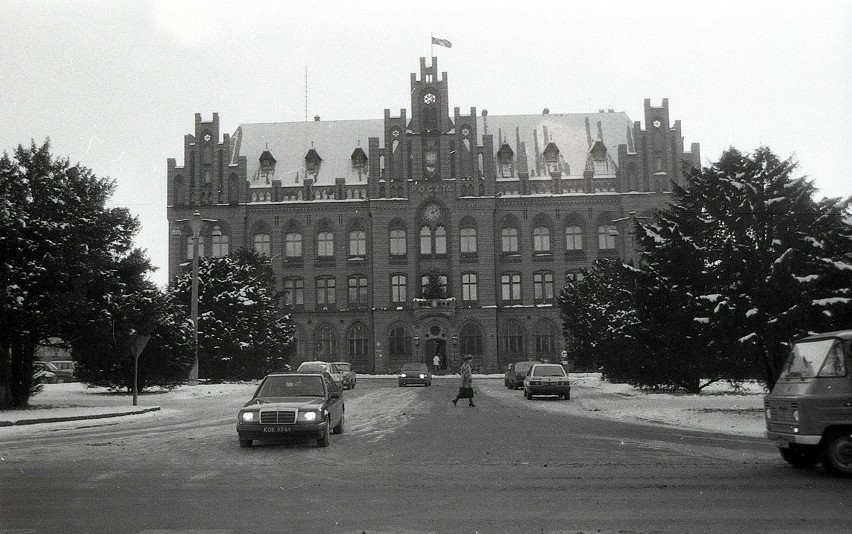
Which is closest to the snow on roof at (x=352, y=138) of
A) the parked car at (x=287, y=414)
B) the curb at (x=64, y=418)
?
the curb at (x=64, y=418)

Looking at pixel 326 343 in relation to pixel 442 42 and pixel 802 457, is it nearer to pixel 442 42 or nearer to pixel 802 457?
pixel 442 42

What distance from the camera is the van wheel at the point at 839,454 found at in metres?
12.4

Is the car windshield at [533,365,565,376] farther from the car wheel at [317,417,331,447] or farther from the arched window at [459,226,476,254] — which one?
the arched window at [459,226,476,254]

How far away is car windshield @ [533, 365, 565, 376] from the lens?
3603cm

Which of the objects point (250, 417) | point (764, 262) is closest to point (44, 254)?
point (250, 417)

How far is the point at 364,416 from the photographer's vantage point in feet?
85.4

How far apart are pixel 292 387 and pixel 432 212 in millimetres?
63932

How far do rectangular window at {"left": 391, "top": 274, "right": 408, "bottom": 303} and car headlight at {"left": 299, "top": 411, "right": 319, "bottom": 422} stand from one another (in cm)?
6477

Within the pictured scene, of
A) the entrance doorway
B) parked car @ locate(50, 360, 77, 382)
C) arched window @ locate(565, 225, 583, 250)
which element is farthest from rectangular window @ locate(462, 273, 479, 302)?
parked car @ locate(50, 360, 77, 382)

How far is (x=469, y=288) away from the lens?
266 feet

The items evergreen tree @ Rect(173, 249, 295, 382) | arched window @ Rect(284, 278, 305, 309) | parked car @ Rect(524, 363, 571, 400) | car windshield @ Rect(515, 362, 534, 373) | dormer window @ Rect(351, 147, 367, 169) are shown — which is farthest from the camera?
dormer window @ Rect(351, 147, 367, 169)

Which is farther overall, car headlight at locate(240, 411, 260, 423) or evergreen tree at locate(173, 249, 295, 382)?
evergreen tree at locate(173, 249, 295, 382)

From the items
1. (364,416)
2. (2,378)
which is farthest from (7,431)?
(364,416)

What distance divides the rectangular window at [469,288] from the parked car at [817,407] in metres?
66.6
